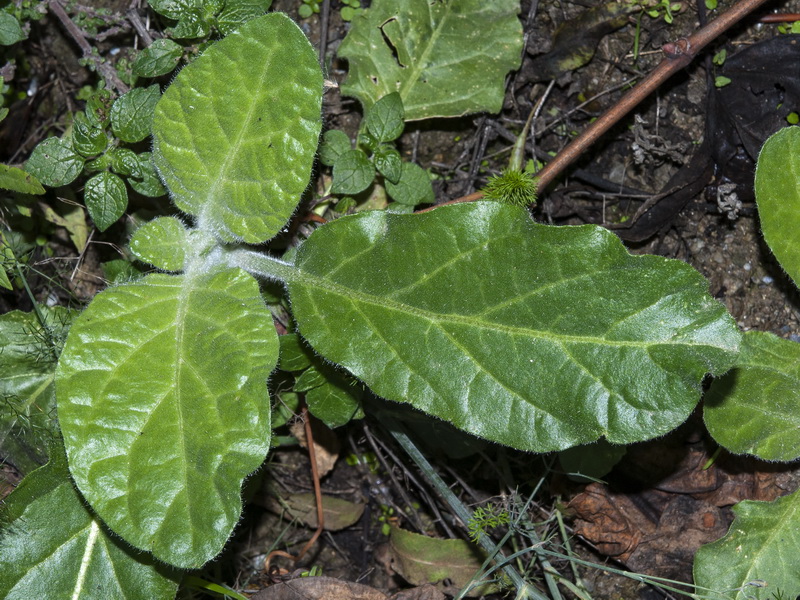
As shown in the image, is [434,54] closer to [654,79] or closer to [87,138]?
[654,79]

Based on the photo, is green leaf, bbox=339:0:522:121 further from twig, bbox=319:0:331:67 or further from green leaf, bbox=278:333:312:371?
green leaf, bbox=278:333:312:371

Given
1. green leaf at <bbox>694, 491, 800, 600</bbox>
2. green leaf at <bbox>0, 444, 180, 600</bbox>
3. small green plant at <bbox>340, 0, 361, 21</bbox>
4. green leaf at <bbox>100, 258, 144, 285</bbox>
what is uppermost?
small green plant at <bbox>340, 0, 361, 21</bbox>

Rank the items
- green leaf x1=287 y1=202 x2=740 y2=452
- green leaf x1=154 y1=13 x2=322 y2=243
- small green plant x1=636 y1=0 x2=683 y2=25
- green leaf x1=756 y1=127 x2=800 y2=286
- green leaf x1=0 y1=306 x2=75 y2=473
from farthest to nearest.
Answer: small green plant x1=636 y1=0 x2=683 y2=25 < green leaf x1=0 y1=306 x2=75 y2=473 < green leaf x1=756 y1=127 x2=800 y2=286 < green leaf x1=154 y1=13 x2=322 y2=243 < green leaf x1=287 y1=202 x2=740 y2=452

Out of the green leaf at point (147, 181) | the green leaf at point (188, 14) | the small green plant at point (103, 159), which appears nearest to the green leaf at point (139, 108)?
the small green plant at point (103, 159)

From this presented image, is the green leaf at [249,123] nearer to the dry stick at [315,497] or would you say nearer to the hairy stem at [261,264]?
the hairy stem at [261,264]

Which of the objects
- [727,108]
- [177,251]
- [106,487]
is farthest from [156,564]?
[727,108]

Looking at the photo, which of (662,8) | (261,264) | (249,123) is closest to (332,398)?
(261,264)

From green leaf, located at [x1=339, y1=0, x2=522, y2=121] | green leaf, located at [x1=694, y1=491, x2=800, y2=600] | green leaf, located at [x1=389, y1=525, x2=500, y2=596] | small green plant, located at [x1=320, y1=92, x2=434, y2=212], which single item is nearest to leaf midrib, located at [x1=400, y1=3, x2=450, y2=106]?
green leaf, located at [x1=339, y1=0, x2=522, y2=121]
